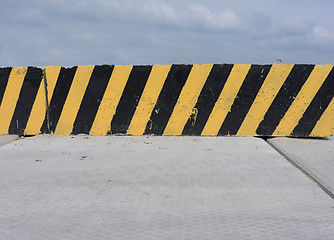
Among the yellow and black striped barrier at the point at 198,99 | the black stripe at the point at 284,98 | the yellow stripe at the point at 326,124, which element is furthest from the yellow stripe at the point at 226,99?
the yellow stripe at the point at 326,124

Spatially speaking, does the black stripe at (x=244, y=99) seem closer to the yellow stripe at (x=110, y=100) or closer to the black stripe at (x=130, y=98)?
the black stripe at (x=130, y=98)

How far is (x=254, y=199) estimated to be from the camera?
2.18 m

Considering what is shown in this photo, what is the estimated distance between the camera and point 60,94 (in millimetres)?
4465

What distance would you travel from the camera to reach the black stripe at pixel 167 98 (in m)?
4.26

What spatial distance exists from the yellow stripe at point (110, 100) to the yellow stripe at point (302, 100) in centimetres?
204

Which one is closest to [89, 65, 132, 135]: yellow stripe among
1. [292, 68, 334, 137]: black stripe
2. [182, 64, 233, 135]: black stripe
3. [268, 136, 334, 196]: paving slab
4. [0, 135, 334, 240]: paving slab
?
[0, 135, 334, 240]: paving slab

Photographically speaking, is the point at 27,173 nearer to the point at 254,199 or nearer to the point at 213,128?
the point at 254,199

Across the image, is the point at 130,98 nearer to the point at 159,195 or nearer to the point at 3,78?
the point at 3,78

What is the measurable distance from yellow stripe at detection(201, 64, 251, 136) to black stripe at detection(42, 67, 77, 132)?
6.14 feet

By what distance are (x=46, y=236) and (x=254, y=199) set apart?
4.15ft

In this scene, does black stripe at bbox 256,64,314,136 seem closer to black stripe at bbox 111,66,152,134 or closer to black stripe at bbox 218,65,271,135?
black stripe at bbox 218,65,271,135

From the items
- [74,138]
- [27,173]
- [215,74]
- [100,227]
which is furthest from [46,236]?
[215,74]

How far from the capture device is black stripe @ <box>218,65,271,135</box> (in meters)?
4.22

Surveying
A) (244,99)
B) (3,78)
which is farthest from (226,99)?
(3,78)
